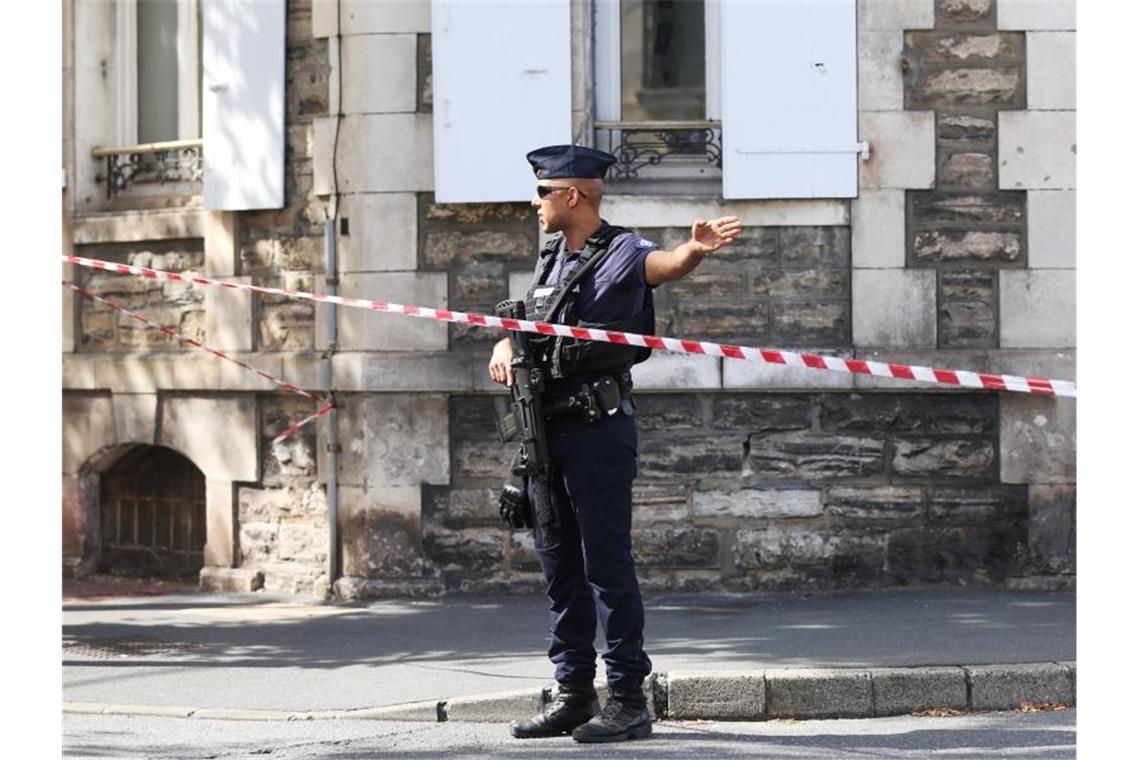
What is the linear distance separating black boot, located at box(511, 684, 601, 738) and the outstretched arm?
150cm

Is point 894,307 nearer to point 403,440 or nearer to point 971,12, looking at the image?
point 971,12

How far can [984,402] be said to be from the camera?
10781 millimetres

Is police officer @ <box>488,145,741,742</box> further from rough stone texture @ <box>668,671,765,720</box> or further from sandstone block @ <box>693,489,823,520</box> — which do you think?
sandstone block @ <box>693,489,823,520</box>

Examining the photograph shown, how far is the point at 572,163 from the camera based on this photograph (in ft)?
23.8

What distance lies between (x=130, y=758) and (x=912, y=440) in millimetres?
5154

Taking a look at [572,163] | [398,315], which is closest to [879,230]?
[398,315]

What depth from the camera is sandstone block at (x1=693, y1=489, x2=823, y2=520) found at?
35.2 ft

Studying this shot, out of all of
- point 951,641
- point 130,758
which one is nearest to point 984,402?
point 951,641

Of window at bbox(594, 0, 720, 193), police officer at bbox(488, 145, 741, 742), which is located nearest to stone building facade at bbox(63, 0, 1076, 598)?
window at bbox(594, 0, 720, 193)

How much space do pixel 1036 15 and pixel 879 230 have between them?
1392 millimetres

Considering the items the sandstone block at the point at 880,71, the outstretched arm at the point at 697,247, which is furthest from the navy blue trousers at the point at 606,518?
the sandstone block at the point at 880,71
